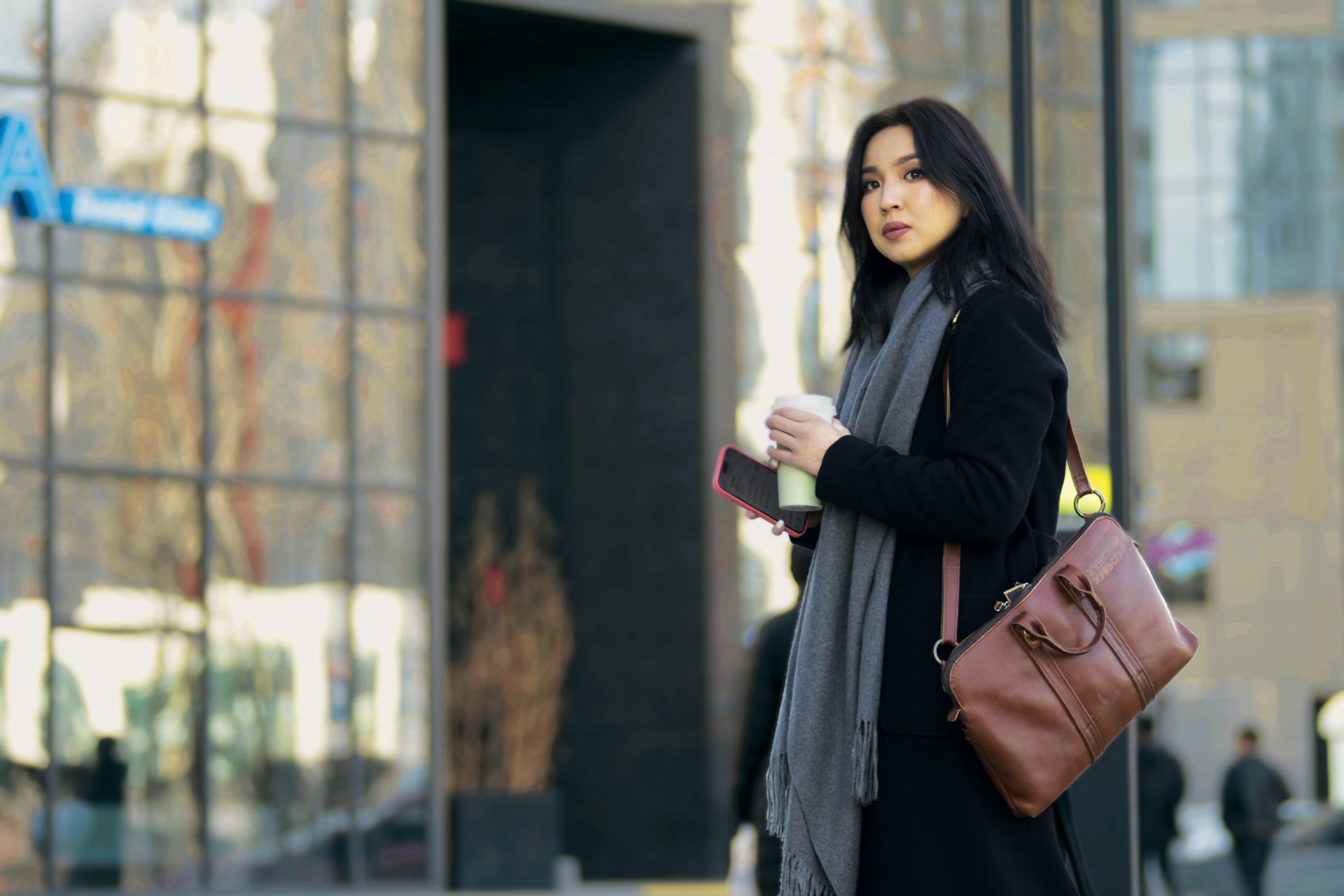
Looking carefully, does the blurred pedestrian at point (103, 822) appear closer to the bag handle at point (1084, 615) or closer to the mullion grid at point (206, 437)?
the mullion grid at point (206, 437)

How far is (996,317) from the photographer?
9.04 ft

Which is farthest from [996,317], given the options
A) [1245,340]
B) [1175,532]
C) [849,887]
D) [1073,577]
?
[1245,340]

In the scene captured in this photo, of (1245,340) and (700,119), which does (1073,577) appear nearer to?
(700,119)

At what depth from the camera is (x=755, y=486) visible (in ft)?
9.74

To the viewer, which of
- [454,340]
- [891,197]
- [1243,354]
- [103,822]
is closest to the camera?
[891,197]

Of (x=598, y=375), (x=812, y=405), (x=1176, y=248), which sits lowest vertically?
(x=812, y=405)

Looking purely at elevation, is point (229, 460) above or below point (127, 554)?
above

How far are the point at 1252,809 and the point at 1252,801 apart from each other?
0.06m

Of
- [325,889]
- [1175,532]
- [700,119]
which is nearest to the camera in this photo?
[325,889]

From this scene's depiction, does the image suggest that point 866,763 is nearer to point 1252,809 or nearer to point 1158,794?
point 1158,794

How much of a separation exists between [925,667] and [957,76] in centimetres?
1493

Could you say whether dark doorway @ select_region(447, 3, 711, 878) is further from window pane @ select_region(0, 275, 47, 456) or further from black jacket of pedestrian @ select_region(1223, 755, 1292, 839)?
window pane @ select_region(0, 275, 47, 456)

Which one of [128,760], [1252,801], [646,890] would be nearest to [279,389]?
[128,760]

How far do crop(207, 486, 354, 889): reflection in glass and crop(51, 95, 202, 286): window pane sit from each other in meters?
1.53
